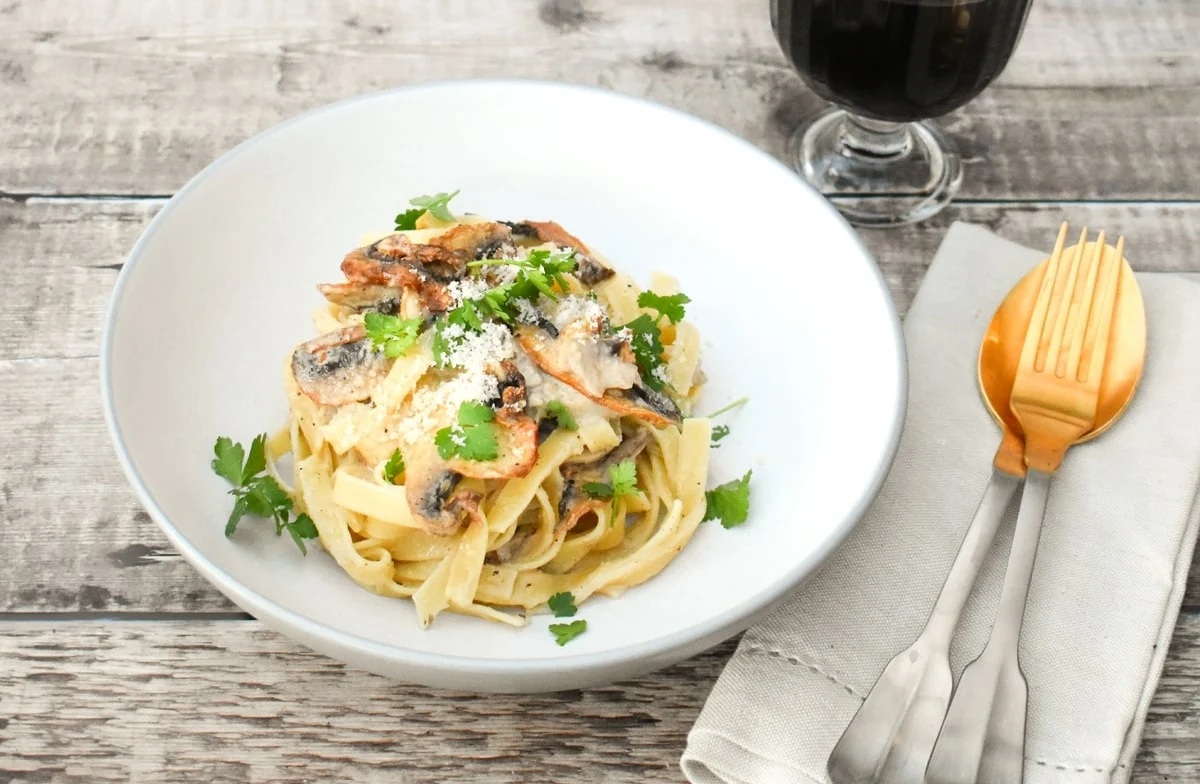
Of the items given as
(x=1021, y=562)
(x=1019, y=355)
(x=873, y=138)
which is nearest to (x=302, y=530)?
(x=1021, y=562)

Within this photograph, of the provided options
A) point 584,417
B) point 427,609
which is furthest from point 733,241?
point 427,609

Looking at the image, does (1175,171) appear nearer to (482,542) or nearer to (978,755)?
(978,755)

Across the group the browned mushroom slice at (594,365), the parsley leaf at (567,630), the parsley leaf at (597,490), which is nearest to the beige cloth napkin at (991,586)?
the parsley leaf at (567,630)

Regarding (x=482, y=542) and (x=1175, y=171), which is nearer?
(x=482, y=542)

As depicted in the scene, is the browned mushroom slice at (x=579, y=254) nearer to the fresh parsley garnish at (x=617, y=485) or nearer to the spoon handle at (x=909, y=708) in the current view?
the fresh parsley garnish at (x=617, y=485)

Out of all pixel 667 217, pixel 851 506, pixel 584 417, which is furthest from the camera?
pixel 667 217

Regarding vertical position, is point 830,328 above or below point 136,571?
above
